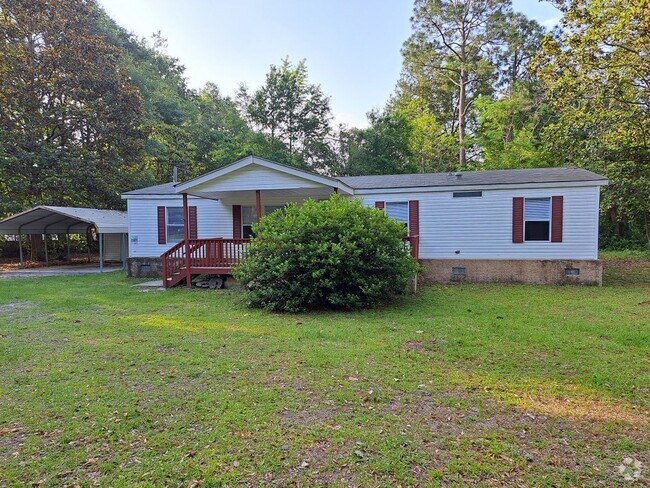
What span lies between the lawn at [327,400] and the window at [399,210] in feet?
17.2

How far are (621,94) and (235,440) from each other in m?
11.4

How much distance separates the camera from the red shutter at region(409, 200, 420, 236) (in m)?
11.1

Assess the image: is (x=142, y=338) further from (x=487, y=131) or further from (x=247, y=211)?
(x=487, y=131)

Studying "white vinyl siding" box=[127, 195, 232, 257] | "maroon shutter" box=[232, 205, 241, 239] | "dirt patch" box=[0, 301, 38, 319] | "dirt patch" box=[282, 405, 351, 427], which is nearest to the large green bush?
"dirt patch" box=[282, 405, 351, 427]

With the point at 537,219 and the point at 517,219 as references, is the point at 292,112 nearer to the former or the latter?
the point at 517,219

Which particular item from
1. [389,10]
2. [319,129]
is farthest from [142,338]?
[319,129]

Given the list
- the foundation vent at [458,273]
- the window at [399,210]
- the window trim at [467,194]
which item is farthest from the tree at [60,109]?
the foundation vent at [458,273]

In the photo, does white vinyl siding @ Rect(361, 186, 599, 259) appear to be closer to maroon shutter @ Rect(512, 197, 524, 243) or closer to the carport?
maroon shutter @ Rect(512, 197, 524, 243)

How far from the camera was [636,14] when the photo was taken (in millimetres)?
7629

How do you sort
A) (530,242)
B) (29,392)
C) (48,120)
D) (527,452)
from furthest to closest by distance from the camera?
(48,120)
(530,242)
(29,392)
(527,452)

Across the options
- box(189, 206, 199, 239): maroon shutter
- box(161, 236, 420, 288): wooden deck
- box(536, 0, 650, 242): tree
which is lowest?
box(161, 236, 420, 288): wooden deck

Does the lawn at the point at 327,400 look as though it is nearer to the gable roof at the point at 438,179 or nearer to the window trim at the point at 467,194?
the gable roof at the point at 438,179

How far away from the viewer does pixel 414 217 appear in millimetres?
11109

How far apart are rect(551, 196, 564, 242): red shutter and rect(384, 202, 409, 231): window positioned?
383cm
